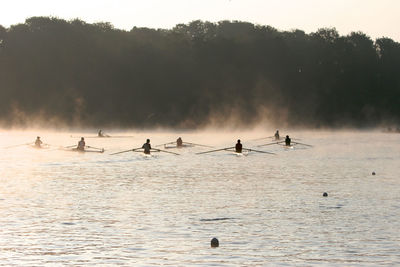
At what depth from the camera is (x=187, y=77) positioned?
6156 inches

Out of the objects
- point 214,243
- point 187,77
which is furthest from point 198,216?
point 187,77

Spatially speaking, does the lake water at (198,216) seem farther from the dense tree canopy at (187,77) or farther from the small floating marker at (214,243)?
the dense tree canopy at (187,77)

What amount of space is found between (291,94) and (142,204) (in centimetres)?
13131

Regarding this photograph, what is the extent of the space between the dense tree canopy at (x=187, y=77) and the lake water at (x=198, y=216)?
95672 mm

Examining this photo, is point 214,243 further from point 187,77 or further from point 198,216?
point 187,77

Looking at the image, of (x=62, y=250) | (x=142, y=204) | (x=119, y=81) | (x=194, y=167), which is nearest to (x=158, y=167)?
(x=194, y=167)

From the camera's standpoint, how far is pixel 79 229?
27.8 m

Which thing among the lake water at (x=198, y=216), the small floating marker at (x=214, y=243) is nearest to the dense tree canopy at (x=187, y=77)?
the lake water at (x=198, y=216)

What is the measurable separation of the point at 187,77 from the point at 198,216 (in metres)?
126

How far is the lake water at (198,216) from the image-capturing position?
23.3 meters

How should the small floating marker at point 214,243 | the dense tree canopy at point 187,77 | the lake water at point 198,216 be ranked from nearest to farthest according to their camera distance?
the lake water at point 198,216
the small floating marker at point 214,243
the dense tree canopy at point 187,77

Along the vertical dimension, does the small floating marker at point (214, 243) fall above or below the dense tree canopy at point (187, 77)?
below

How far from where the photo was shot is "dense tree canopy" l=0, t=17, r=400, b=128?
497 ft

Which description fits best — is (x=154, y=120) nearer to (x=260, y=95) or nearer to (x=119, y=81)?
(x=119, y=81)
